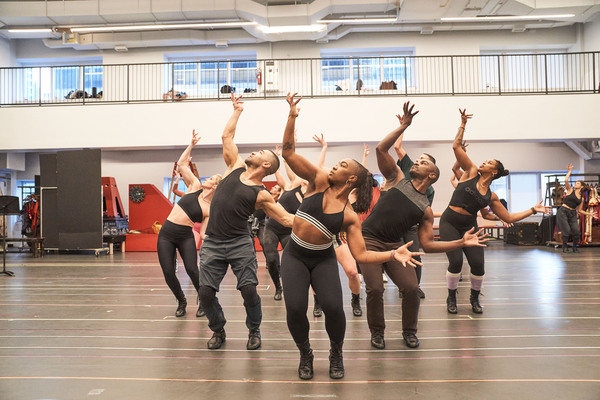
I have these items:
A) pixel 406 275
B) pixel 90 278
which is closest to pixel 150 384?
pixel 406 275

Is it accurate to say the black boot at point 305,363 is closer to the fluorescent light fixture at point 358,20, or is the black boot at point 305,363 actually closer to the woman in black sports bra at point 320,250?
the woman in black sports bra at point 320,250

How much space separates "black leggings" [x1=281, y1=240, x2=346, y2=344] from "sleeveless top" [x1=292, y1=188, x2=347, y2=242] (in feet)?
0.53

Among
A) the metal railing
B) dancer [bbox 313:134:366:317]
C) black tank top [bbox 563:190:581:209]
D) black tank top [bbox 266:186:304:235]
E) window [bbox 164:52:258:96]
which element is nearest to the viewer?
dancer [bbox 313:134:366:317]

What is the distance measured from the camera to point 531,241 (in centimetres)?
1397

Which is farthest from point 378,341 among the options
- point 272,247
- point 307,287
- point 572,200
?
point 572,200

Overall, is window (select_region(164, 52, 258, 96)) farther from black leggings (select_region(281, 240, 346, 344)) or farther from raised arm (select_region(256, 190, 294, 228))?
black leggings (select_region(281, 240, 346, 344))

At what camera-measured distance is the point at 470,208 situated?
15.9 feet

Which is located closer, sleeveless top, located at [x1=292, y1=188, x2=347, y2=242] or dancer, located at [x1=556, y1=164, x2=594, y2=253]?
sleeveless top, located at [x1=292, y1=188, x2=347, y2=242]

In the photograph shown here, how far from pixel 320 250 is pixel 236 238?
97 cm

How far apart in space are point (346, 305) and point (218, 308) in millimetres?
2046

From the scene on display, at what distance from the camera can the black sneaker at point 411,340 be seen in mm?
3801

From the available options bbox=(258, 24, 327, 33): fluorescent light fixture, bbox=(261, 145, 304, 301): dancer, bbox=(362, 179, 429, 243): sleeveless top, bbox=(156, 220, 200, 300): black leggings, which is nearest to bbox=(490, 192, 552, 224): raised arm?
bbox=(362, 179, 429, 243): sleeveless top

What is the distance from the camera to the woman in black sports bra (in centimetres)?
306

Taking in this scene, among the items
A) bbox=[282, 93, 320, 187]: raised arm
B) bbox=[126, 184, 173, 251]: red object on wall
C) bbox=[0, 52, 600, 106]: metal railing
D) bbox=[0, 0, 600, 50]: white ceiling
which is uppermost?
bbox=[0, 0, 600, 50]: white ceiling
